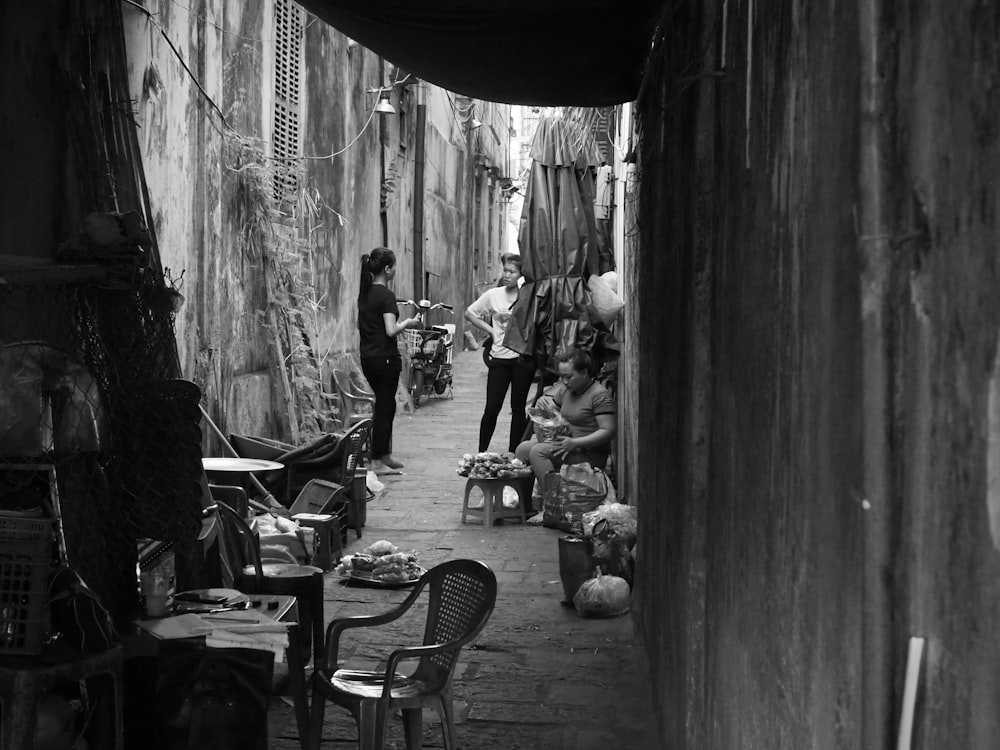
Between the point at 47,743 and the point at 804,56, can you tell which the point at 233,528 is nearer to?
the point at 47,743

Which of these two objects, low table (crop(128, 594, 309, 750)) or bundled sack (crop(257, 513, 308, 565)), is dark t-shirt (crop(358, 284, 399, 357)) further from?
low table (crop(128, 594, 309, 750))

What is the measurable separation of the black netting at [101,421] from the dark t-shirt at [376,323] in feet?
20.6

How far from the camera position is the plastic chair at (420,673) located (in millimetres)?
4195

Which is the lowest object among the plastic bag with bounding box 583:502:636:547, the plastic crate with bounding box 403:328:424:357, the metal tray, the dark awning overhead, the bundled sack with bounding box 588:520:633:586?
the metal tray

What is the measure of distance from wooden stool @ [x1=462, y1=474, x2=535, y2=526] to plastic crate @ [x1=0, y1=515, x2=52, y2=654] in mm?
5931

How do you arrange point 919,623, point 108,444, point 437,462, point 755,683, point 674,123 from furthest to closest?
point 437,462 < point 674,123 < point 108,444 < point 755,683 < point 919,623

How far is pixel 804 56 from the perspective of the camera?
205 centimetres

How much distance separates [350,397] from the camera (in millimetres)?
13742

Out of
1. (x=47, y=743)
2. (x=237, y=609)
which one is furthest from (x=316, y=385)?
(x=47, y=743)

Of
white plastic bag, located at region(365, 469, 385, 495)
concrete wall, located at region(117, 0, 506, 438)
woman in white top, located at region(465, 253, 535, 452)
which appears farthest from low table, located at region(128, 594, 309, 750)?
woman in white top, located at region(465, 253, 535, 452)

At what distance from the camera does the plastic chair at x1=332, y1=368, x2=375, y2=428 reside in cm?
1360

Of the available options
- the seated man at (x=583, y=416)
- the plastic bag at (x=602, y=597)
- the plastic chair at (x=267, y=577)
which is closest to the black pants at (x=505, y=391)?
the seated man at (x=583, y=416)

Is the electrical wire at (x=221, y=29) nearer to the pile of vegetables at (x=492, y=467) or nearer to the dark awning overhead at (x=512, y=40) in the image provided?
the dark awning overhead at (x=512, y=40)

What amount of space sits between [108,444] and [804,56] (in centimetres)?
316
